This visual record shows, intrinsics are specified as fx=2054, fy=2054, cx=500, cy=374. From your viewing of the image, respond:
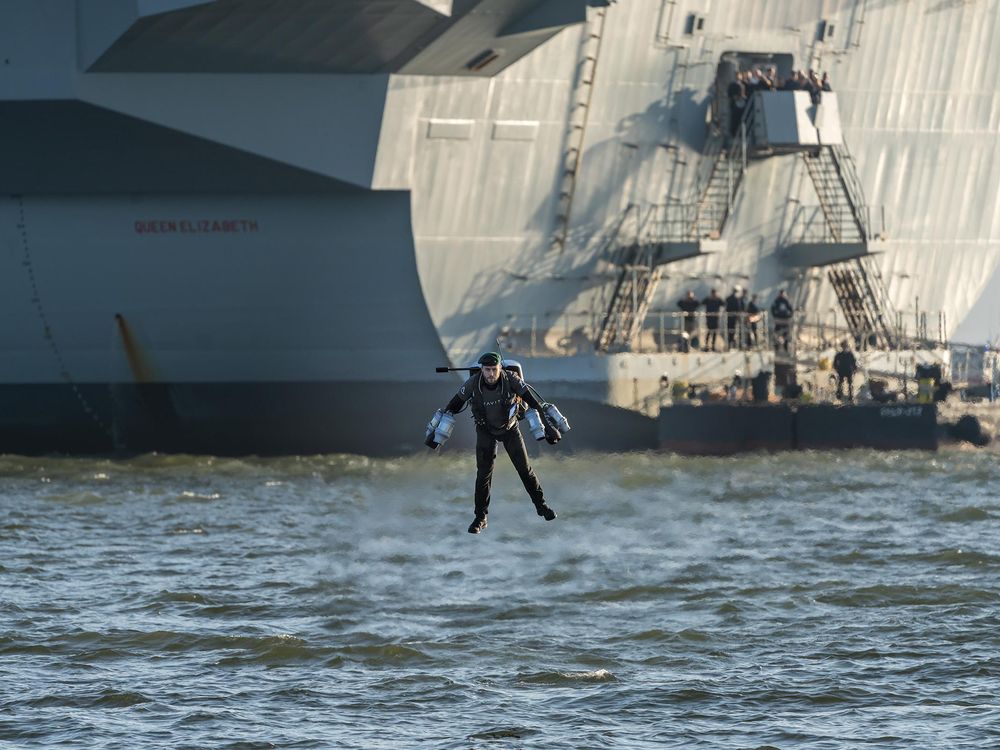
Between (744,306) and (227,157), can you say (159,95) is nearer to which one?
(227,157)

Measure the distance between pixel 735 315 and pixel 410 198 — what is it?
10763mm

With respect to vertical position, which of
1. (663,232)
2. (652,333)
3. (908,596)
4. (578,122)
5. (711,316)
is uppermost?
(578,122)

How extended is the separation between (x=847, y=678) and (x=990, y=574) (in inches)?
349

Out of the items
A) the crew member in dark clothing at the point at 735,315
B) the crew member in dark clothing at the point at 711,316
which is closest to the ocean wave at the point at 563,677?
the crew member in dark clothing at the point at 711,316

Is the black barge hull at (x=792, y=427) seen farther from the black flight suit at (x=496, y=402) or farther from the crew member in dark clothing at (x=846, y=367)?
the black flight suit at (x=496, y=402)

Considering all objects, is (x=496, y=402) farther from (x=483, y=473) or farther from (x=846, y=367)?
(x=846, y=367)

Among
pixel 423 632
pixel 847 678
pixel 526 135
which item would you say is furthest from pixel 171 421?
pixel 847 678

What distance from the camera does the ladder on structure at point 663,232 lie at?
5344 cm

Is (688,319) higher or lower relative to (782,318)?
lower

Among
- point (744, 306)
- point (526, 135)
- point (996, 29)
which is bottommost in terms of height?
point (744, 306)

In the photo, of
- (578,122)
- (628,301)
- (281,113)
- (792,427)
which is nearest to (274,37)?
(281,113)

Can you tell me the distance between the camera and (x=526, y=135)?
166 ft

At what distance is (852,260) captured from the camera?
56.8 meters

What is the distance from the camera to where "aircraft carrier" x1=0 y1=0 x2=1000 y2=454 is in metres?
44.9
